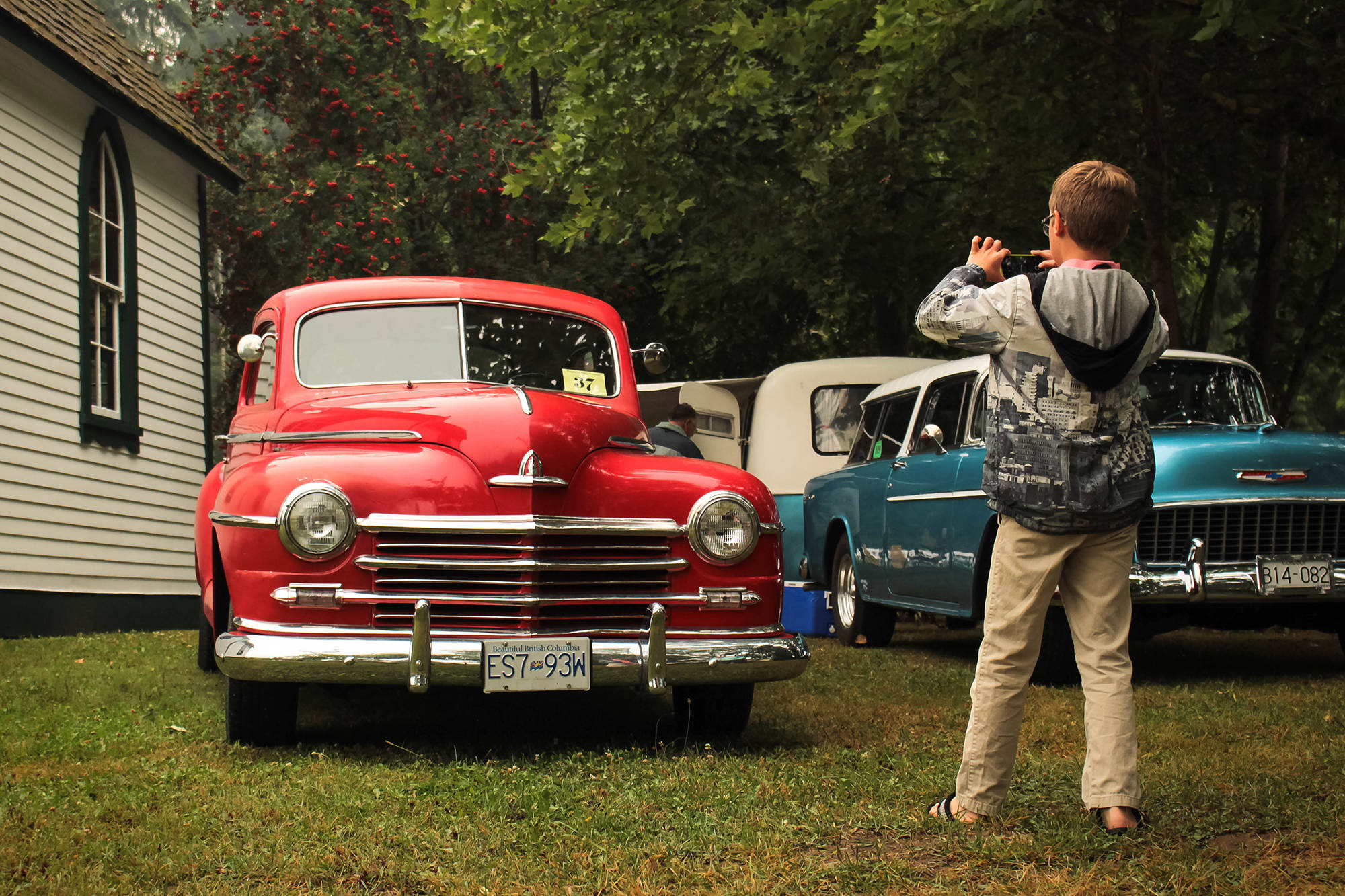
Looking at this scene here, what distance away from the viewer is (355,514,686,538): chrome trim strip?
205 inches

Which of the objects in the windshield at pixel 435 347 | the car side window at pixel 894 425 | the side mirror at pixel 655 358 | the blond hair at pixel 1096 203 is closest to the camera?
the blond hair at pixel 1096 203

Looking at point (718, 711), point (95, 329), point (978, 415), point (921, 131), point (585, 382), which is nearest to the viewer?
point (718, 711)

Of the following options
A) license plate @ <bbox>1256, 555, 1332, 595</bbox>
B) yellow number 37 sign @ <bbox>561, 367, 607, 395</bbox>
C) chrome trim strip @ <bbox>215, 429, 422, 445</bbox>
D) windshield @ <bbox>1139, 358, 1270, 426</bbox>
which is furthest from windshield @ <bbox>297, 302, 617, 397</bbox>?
license plate @ <bbox>1256, 555, 1332, 595</bbox>

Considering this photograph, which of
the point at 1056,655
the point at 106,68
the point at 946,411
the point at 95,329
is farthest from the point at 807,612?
the point at 106,68

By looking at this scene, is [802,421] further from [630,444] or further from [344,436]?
[344,436]

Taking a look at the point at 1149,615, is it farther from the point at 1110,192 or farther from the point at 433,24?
the point at 433,24

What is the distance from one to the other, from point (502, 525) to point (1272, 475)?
4.29m

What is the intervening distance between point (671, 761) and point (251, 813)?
157 cm

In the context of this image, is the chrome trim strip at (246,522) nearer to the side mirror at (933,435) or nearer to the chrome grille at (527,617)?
the chrome grille at (527,617)

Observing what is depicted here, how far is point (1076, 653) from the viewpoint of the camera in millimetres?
4043

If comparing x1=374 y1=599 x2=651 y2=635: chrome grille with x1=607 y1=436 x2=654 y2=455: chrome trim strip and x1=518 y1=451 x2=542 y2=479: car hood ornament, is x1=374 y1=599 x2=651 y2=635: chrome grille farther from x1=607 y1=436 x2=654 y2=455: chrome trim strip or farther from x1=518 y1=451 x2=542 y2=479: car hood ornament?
x1=607 y1=436 x2=654 y2=455: chrome trim strip

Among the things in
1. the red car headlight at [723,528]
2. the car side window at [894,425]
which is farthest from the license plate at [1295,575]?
the red car headlight at [723,528]

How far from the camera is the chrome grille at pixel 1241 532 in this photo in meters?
7.38

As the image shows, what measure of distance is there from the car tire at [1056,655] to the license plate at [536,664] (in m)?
3.23
